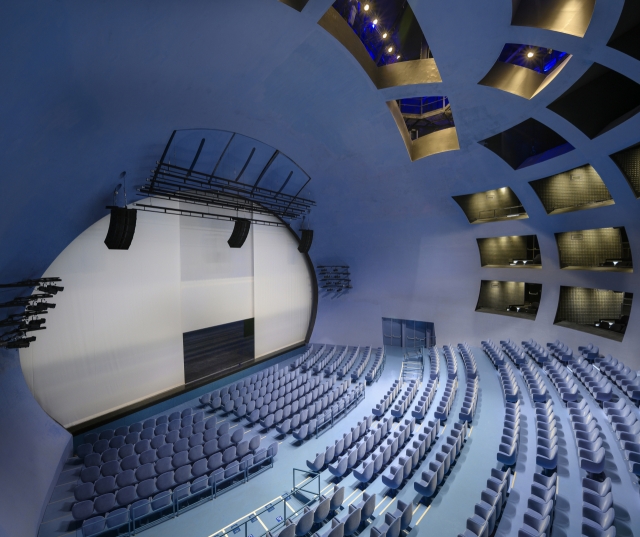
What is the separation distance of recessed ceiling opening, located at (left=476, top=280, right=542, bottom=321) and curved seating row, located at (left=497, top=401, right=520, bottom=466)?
769 cm

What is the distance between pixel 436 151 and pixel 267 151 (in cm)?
595

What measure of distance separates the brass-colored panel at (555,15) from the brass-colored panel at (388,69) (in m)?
1.95

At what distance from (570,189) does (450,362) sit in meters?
7.92

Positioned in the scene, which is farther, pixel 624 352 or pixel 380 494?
pixel 624 352

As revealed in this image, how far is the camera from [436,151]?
1094cm

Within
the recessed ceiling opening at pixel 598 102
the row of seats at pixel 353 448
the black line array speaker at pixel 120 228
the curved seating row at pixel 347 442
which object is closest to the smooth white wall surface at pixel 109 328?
the black line array speaker at pixel 120 228

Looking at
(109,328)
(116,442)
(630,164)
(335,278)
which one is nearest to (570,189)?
(630,164)

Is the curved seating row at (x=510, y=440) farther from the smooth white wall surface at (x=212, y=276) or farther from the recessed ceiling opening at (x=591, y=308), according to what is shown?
the smooth white wall surface at (x=212, y=276)

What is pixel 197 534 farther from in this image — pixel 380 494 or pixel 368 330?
pixel 368 330

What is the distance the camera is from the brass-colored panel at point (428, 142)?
34.2 feet

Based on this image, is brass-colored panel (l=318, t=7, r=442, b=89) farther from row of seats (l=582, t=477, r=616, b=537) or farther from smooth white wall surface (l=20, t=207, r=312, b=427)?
row of seats (l=582, t=477, r=616, b=537)

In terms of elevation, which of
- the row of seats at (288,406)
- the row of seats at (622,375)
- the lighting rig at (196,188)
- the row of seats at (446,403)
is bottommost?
the row of seats at (288,406)

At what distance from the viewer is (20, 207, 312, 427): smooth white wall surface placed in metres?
9.23

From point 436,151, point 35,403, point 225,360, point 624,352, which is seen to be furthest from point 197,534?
point 624,352
